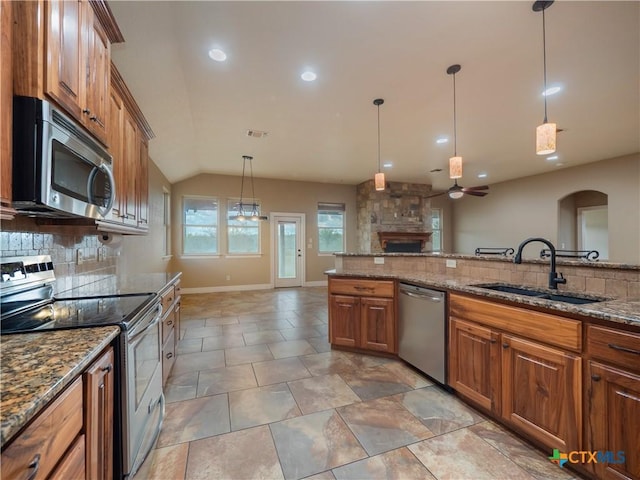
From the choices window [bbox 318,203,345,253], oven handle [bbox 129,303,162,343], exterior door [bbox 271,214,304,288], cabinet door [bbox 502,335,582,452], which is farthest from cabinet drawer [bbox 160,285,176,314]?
window [bbox 318,203,345,253]

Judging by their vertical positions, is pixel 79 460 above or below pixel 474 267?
below

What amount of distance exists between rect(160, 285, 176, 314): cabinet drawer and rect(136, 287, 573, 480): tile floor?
70 cm

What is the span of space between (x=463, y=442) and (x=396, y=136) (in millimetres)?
4215

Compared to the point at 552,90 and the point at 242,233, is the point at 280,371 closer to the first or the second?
the point at 552,90

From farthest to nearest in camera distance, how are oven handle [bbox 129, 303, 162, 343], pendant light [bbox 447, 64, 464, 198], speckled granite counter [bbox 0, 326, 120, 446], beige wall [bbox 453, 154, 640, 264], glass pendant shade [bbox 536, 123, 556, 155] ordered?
beige wall [bbox 453, 154, 640, 264], pendant light [bbox 447, 64, 464, 198], glass pendant shade [bbox 536, 123, 556, 155], oven handle [bbox 129, 303, 162, 343], speckled granite counter [bbox 0, 326, 120, 446]

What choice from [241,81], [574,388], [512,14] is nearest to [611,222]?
[512,14]

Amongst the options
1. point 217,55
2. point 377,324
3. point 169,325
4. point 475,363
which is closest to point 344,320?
point 377,324

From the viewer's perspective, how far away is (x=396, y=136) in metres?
4.64

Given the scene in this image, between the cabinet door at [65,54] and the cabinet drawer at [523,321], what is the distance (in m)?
2.64

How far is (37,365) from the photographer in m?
0.84

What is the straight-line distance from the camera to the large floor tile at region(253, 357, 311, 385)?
2.52 meters

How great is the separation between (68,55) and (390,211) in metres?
7.37

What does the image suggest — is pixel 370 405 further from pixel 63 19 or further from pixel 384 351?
pixel 63 19

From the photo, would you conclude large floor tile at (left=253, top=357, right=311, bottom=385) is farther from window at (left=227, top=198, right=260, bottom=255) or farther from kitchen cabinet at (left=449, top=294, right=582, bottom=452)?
window at (left=227, top=198, right=260, bottom=255)
